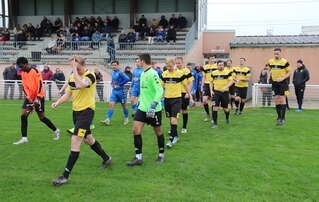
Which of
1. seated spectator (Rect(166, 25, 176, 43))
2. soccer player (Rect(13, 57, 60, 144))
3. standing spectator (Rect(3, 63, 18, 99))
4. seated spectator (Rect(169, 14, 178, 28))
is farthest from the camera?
seated spectator (Rect(169, 14, 178, 28))

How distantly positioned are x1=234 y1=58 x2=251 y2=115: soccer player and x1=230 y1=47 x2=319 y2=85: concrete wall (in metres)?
8.41

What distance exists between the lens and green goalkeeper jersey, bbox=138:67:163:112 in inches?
217

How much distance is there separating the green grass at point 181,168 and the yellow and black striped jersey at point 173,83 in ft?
3.78

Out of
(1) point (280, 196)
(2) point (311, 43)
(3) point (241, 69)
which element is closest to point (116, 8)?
(2) point (311, 43)

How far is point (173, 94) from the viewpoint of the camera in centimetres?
735

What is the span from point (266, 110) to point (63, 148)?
28.2 feet

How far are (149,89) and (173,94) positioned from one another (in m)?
1.83

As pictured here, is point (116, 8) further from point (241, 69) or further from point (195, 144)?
point (195, 144)

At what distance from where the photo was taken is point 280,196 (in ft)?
14.4

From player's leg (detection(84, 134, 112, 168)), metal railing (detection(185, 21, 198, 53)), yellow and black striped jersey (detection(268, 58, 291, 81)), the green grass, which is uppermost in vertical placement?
metal railing (detection(185, 21, 198, 53))

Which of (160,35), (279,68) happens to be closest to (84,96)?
(279,68)

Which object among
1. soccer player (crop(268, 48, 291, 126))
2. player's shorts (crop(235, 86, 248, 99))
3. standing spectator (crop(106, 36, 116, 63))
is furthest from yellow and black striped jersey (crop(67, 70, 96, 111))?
standing spectator (crop(106, 36, 116, 63))

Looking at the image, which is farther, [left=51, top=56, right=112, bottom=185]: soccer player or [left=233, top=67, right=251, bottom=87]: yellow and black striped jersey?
[left=233, top=67, right=251, bottom=87]: yellow and black striped jersey

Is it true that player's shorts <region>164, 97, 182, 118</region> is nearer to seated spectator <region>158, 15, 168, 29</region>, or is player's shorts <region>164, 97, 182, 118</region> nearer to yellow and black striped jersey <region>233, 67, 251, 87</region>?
yellow and black striped jersey <region>233, 67, 251, 87</region>
